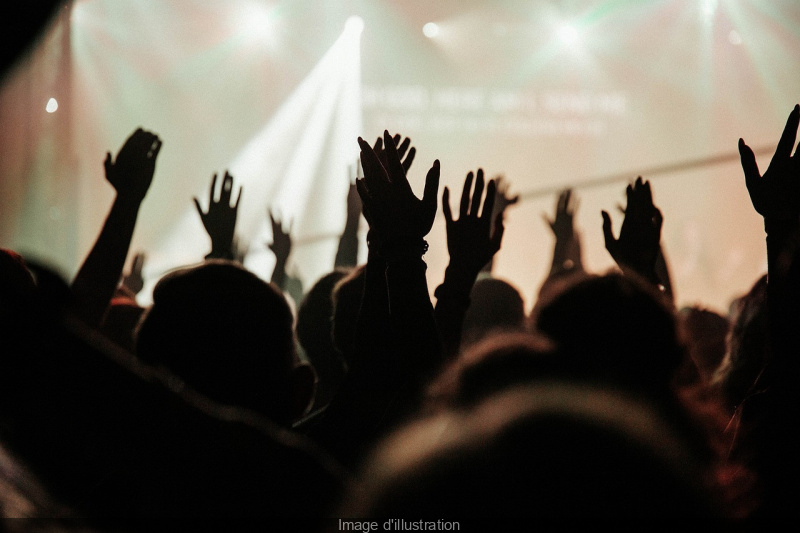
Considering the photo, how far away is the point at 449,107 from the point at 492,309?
528 centimetres

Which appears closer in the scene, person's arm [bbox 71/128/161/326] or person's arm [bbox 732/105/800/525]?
person's arm [bbox 732/105/800/525]

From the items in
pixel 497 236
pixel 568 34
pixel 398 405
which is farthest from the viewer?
pixel 568 34

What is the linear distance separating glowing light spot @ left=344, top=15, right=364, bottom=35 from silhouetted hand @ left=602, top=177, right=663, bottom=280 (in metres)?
→ 5.59

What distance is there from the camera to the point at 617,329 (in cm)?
83

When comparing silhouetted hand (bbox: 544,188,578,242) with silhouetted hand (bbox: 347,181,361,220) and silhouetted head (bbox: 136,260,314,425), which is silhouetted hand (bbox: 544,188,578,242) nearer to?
silhouetted hand (bbox: 347,181,361,220)

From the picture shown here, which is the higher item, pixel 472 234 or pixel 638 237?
pixel 638 237

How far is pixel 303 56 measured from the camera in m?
6.79

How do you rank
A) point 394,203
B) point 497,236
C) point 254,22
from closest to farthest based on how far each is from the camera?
point 394,203, point 497,236, point 254,22

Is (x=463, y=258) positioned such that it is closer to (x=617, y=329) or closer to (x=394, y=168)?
(x=394, y=168)

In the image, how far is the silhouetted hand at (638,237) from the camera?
1.74 m

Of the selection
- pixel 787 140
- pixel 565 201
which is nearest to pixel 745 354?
pixel 787 140

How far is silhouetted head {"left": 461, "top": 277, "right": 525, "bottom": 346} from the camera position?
6.52 ft

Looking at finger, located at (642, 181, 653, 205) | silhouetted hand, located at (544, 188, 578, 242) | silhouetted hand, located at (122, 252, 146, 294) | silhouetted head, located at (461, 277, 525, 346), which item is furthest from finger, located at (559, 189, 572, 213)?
silhouetted hand, located at (122, 252, 146, 294)

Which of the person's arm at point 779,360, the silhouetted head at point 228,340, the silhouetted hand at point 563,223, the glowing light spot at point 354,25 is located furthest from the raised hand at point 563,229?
the glowing light spot at point 354,25
